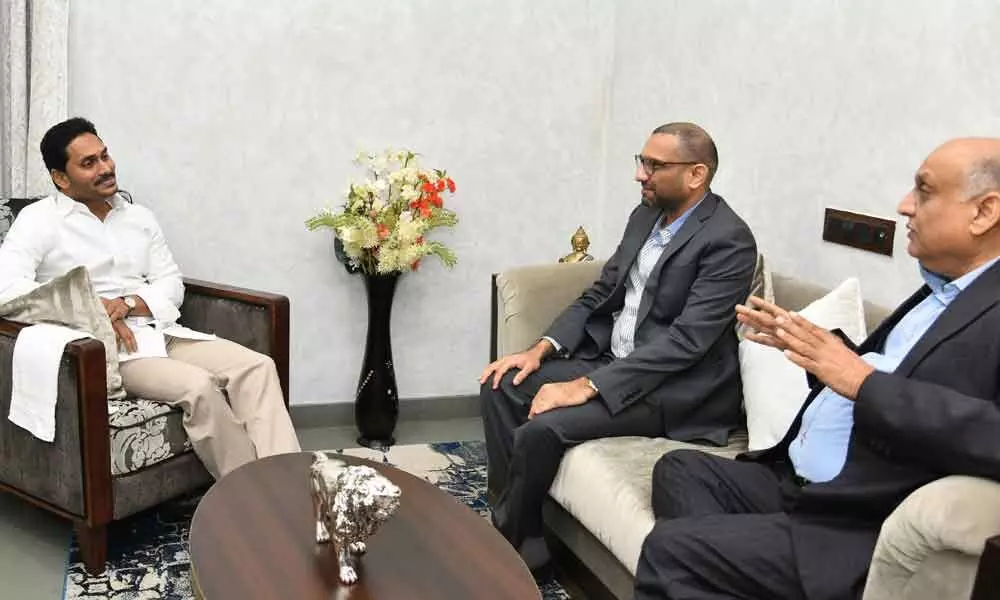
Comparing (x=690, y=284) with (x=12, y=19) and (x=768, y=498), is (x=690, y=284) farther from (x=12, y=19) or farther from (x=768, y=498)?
(x=12, y=19)

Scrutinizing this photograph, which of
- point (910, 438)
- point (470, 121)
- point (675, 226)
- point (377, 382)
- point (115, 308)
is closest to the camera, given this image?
point (910, 438)

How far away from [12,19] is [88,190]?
2.54 ft

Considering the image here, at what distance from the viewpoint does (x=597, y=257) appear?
179 inches

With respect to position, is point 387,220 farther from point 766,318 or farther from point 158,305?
point 766,318

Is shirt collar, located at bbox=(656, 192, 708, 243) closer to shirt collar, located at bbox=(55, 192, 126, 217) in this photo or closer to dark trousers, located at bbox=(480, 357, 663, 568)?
dark trousers, located at bbox=(480, 357, 663, 568)

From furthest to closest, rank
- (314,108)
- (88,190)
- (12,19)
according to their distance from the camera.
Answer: (314,108), (12,19), (88,190)

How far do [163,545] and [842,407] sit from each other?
2110 millimetres

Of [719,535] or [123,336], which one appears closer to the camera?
[719,535]

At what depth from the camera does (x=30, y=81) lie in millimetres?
3414

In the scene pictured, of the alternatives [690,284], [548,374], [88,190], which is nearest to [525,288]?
[548,374]

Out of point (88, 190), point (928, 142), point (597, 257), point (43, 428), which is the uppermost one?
point (928, 142)

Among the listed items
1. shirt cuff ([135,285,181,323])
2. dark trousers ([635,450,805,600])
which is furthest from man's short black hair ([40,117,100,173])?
dark trousers ([635,450,805,600])

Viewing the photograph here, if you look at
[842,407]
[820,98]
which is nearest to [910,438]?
[842,407]

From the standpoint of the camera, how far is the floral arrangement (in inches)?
144
